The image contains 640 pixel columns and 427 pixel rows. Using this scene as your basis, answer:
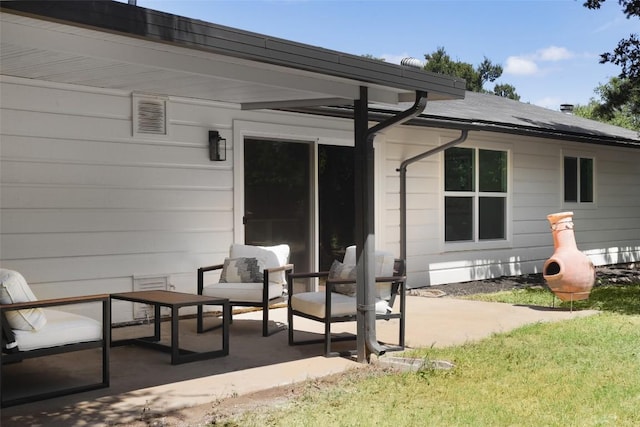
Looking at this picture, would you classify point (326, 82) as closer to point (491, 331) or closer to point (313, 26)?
point (491, 331)

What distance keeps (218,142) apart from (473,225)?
188 inches

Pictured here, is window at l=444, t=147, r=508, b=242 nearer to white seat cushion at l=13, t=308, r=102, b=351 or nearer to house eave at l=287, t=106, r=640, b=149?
house eave at l=287, t=106, r=640, b=149

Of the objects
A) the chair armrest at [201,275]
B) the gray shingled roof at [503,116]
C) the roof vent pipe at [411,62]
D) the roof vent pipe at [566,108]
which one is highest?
the roof vent pipe at [566,108]

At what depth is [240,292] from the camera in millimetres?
6715

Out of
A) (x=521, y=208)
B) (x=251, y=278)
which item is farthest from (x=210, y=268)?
(x=521, y=208)

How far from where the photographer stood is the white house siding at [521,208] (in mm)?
9938

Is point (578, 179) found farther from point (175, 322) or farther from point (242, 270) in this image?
point (175, 322)

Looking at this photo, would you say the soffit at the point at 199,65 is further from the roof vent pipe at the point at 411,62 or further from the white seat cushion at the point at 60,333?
the white seat cushion at the point at 60,333

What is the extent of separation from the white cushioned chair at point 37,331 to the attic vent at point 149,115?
288 cm

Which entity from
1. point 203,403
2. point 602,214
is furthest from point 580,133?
point 203,403

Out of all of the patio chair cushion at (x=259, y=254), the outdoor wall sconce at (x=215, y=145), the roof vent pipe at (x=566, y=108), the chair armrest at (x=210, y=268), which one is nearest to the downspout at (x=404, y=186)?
the patio chair cushion at (x=259, y=254)

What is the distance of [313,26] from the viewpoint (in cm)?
3684

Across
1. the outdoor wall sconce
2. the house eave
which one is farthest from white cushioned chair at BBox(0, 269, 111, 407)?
the house eave

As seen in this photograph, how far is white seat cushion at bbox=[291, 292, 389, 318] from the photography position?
5.68 meters
